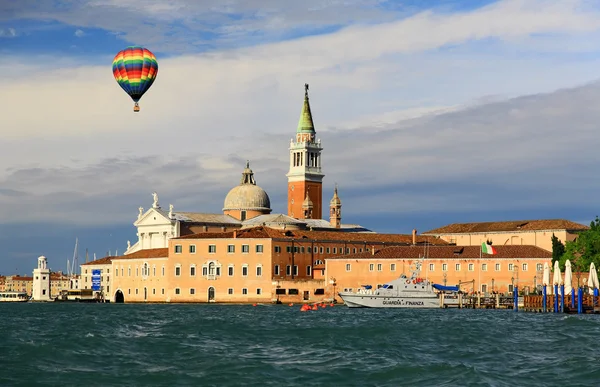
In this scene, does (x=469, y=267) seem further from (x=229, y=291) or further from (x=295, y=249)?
(x=229, y=291)

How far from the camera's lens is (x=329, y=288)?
3784 inches

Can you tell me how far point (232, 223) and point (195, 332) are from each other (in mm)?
66846

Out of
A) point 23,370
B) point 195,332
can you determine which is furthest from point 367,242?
point 23,370

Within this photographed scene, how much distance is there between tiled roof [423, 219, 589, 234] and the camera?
105062 millimetres

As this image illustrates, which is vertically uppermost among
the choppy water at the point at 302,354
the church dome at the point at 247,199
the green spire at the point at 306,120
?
the green spire at the point at 306,120

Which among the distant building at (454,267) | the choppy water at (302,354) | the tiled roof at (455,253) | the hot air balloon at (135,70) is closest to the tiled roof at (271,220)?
the tiled roof at (455,253)

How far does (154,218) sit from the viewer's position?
4441 inches

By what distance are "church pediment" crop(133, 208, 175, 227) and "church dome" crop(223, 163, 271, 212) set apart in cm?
972

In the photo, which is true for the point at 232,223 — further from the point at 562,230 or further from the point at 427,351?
the point at 427,351

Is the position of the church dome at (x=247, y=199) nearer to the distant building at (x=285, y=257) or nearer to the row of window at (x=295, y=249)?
the distant building at (x=285, y=257)

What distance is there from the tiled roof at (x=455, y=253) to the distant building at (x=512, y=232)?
13.1m

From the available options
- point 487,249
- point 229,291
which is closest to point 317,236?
point 229,291

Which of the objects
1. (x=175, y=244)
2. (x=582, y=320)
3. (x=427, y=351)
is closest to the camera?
(x=427, y=351)

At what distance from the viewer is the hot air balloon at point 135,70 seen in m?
60.8
